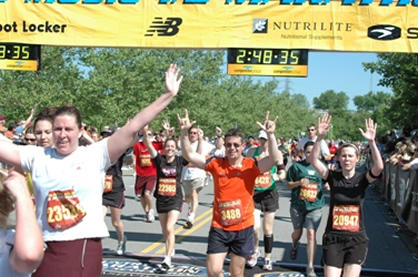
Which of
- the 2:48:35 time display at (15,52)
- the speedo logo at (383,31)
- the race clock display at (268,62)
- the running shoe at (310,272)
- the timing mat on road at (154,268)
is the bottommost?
the timing mat on road at (154,268)

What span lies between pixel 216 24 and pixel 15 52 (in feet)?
12.7

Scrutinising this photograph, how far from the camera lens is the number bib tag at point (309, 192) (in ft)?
28.7

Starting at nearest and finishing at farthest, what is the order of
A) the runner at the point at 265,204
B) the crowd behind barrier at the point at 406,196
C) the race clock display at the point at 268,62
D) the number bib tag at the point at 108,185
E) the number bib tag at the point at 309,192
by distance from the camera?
1. the number bib tag at the point at 309,192
2. the runner at the point at 265,204
3. the number bib tag at the point at 108,185
4. the race clock display at the point at 268,62
5. the crowd behind barrier at the point at 406,196

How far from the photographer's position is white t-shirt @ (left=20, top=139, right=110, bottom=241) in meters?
4.00

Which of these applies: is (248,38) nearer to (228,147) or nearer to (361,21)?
(361,21)

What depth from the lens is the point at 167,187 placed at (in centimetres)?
923

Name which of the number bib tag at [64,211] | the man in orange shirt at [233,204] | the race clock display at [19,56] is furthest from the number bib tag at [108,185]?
the number bib tag at [64,211]

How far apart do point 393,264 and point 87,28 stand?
6.69 m

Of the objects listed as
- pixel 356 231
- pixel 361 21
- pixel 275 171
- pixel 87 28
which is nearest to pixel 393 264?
pixel 275 171

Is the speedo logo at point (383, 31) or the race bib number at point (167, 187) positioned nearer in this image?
the race bib number at point (167, 187)

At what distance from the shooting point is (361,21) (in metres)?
10.5

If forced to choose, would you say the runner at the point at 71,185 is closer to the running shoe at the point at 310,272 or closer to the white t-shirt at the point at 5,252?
the white t-shirt at the point at 5,252

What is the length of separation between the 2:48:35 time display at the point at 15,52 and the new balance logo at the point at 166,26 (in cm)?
247

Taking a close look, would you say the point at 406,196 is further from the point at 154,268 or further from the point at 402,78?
the point at 402,78
